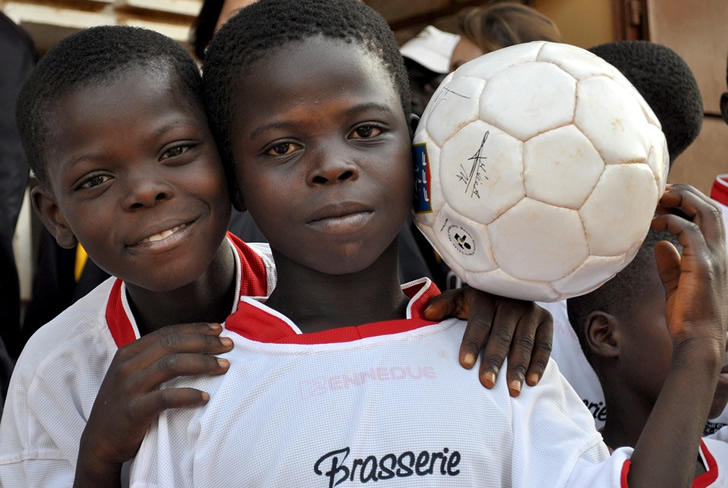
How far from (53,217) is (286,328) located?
2.39 ft

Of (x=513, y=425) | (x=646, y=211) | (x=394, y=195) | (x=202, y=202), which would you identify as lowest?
(x=513, y=425)

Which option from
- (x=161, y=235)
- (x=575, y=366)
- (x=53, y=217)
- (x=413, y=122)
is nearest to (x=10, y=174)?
(x=53, y=217)

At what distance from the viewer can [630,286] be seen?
251cm

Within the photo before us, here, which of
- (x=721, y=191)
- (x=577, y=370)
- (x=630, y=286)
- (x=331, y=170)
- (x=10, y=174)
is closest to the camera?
(x=331, y=170)

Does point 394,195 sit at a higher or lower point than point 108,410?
higher

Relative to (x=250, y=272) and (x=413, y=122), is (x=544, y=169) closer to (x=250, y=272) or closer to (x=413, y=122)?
(x=413, y=122)

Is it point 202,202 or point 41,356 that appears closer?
point 202,202

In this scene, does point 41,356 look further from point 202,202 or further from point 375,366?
point 375,366

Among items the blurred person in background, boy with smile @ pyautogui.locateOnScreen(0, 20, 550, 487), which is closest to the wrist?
boy with smile @ pyautogui.locateOnScreen(0, 20, 550, 487)

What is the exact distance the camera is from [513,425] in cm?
153

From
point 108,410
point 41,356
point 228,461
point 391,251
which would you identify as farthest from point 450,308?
point 41,356

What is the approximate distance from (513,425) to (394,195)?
49 centimetres

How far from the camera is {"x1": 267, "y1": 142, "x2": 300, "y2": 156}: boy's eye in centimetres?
164

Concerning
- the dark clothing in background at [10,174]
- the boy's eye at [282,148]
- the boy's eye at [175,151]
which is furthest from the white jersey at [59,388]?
the dark clothing in background at [10,174]
